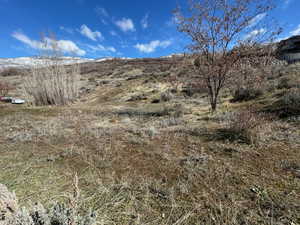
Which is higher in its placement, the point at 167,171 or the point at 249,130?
the point at 249,130

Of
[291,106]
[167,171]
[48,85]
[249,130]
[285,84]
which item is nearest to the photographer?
[167,171]

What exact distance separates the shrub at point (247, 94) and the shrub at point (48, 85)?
841 cm

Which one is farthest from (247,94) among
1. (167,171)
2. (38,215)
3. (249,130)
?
(38,215)

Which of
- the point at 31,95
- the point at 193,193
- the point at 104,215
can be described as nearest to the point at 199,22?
the point at 193,193

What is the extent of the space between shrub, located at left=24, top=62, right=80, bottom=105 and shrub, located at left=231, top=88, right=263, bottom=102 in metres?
8.41

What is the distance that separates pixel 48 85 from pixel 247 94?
9249 mm

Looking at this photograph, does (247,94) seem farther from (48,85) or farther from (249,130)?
(48,85)

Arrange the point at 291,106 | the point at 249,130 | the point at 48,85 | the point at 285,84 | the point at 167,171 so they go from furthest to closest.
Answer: the point at 48,85 → the point at 285,84 → the point at 291,106 → the point at 249,130 → the point at 167,171

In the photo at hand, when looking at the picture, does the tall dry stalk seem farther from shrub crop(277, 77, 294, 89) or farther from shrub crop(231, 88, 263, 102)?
shrub crop(277, 77, 294, 89)

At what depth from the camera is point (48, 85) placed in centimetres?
754

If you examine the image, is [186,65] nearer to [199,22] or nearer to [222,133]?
[199,22]

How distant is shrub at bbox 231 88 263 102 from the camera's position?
6328mm

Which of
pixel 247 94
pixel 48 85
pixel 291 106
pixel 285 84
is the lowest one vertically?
pixel 291 106

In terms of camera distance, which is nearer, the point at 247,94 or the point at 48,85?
the point at 247,94
